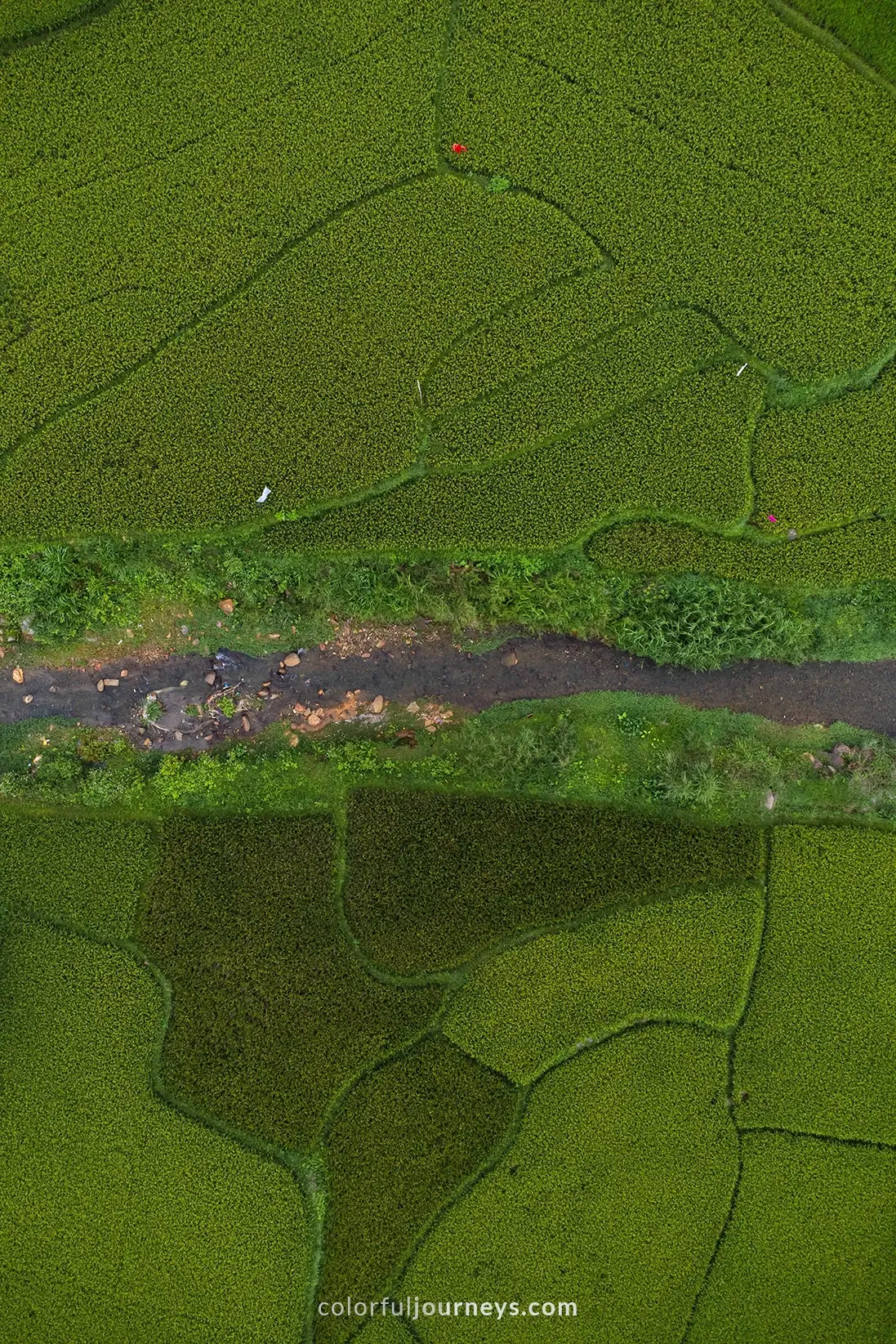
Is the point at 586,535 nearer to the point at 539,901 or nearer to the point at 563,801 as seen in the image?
the point at 563,801

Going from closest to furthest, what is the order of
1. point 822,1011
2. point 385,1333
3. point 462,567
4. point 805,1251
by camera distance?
1. point 385,1333
2. point 805,1251
3. point 822,1011
4. point 462,567

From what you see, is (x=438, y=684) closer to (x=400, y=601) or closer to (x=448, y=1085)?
(x=400, y=601)

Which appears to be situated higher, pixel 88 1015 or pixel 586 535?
pixel 586 535

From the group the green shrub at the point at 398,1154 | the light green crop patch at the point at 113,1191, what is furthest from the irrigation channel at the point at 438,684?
the green shrub at the point at 398,1154

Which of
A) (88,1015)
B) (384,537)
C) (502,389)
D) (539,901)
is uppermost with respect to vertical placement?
(502,389)

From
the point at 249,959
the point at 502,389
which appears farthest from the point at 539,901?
the point at 502,389

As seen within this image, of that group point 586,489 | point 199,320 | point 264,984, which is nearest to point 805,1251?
point 264,984
